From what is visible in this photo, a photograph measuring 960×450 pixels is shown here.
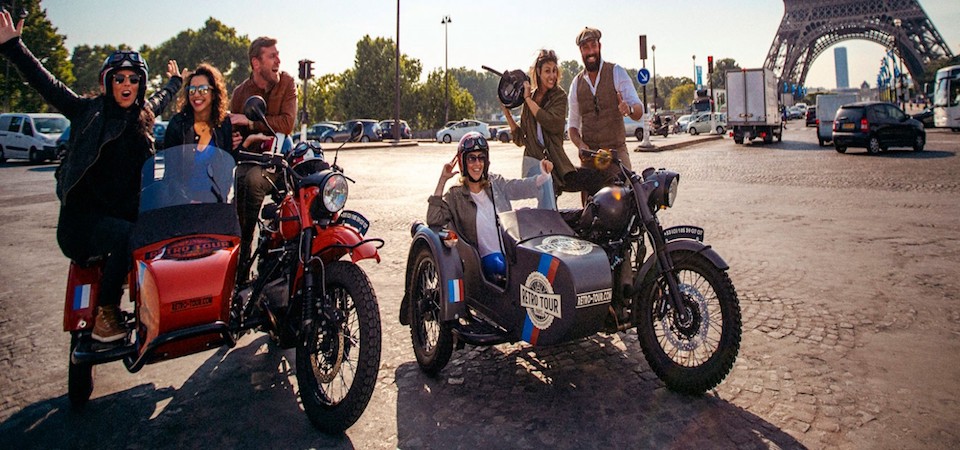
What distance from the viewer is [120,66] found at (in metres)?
3.09

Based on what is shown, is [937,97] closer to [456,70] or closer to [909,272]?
[909,272]

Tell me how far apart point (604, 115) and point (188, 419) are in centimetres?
329

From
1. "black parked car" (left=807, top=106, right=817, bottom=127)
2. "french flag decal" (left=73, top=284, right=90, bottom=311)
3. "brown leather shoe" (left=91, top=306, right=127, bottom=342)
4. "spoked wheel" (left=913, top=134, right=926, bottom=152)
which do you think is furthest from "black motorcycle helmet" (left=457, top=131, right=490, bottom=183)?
"black parked car" (left=807, top=106, right=817, bottom=127)

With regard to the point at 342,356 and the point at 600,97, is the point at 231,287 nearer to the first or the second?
the point at 342,356

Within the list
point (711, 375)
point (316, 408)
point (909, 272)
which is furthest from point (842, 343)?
point (316, 408)

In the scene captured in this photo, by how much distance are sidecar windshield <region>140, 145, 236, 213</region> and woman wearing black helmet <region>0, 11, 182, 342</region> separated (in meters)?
0.16

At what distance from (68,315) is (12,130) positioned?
23557 mm

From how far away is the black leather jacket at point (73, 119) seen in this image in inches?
118

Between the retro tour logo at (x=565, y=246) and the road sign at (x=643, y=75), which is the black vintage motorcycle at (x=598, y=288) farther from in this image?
the road sign at (x=643, y=75)

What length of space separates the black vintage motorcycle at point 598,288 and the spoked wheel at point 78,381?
1.64 meters

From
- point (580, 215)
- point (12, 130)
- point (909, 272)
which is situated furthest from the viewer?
point (12, 130)

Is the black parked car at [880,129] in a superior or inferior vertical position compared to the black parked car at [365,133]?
inferior

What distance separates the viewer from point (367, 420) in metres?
2.85

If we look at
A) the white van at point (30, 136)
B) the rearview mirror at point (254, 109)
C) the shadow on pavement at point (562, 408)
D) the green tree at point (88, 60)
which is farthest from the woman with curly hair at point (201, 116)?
the green tree at point (88, 60)
